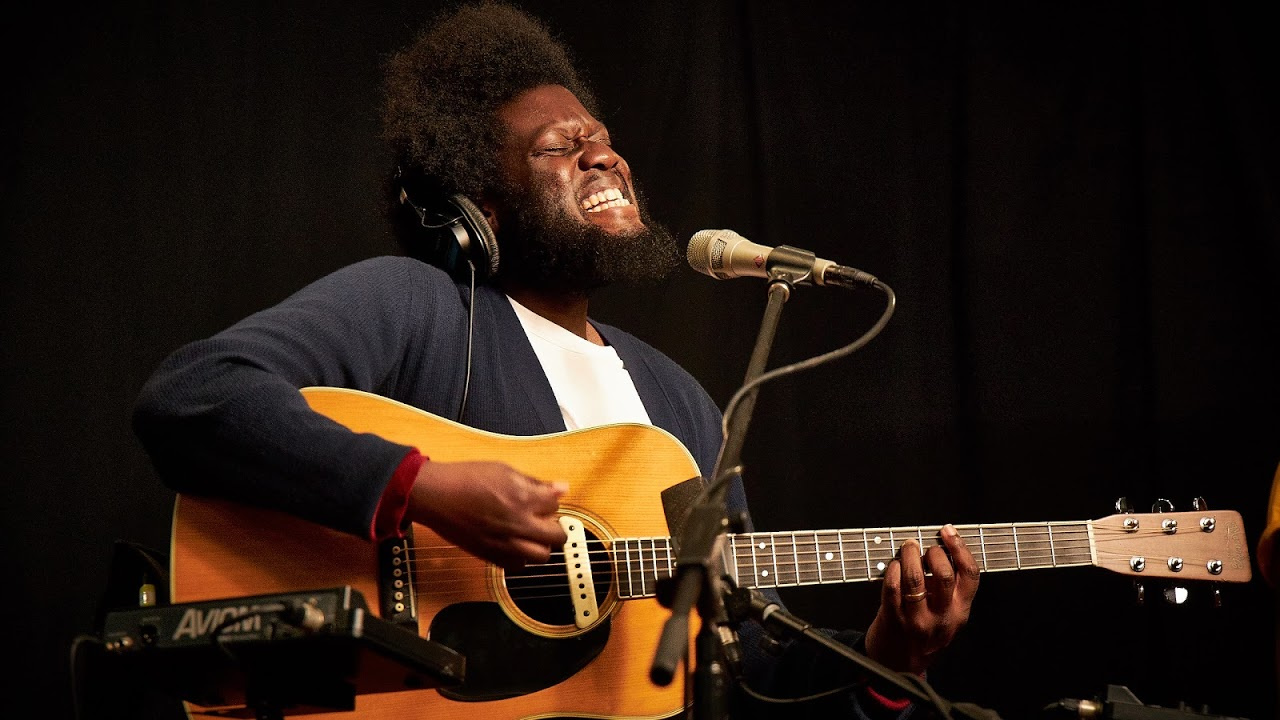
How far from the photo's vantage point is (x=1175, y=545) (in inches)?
87.3

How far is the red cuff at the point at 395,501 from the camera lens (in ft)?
5.28

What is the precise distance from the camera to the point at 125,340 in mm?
2572

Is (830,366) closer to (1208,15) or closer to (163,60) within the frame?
(1208,15)

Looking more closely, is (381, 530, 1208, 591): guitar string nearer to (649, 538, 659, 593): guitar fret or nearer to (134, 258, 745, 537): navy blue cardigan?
(649, 538, 659, 593): guitar fret

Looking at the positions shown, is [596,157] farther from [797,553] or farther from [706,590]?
[706,590]

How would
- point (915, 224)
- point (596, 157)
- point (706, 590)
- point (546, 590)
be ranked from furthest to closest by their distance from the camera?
point (915, 224) → point (596, 157) → point (546, 590) → point (706, 590)

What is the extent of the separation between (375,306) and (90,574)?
1046 millimetres

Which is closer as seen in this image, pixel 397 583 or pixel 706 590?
pixel 706 590

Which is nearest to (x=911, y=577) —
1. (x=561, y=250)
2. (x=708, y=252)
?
(x=708, y=252)

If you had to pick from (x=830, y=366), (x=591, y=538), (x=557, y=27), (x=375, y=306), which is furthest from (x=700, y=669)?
(x=557, y=27)

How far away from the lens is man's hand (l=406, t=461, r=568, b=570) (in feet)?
5.42

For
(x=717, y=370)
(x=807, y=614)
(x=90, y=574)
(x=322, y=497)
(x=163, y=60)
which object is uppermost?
(x=163, y=60)

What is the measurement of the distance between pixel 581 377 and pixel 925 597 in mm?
917

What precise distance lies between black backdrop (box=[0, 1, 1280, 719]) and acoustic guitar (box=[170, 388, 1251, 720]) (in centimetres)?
94
